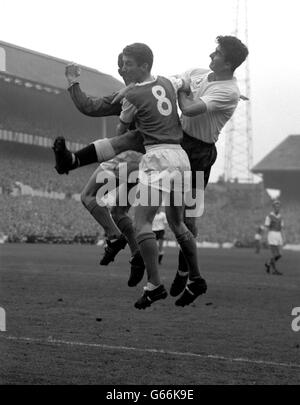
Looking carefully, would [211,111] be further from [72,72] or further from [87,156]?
[72,72]

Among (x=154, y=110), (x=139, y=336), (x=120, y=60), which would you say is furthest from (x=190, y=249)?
(x=139, y=336)

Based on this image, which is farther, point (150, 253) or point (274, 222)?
point (274, 222)

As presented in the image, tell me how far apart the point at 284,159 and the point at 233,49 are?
267 feet

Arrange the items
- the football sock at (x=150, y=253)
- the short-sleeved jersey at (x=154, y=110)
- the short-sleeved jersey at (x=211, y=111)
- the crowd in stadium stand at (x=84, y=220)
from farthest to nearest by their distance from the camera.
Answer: the crowd in stadium stand at (x=84, y=220)
the short-sleeved jersey at (x=211, y=111)
the football sock at (x=150, y=253)
the short-sleeved jersey at (x=154, y=110)

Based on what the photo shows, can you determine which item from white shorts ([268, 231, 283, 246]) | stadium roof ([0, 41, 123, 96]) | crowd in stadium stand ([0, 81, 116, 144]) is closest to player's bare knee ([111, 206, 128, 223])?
stadium roof ([0, 41, 123, 96])

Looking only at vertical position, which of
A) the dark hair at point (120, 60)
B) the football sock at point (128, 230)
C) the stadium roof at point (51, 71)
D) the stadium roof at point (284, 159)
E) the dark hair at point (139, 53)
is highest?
the stadium roof at point (284, 159)

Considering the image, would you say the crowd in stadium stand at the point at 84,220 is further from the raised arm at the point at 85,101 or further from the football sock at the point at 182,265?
the raised arm at the point at 85,101

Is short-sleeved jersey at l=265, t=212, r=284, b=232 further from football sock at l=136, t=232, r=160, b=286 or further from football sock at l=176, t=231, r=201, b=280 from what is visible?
football sock at l=136, t=232, r=160, b=286

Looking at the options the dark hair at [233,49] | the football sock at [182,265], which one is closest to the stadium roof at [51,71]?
the dark hair at [233,49]

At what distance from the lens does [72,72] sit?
24.5 feet

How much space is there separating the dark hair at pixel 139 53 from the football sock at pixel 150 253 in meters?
1.50

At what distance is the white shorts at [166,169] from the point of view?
7.52 m

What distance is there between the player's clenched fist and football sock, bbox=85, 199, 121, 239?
1.35 m
